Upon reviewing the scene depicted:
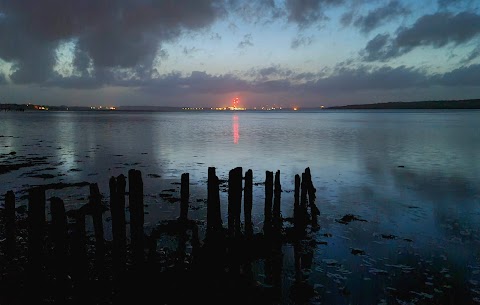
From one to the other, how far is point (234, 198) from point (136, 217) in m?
3.15

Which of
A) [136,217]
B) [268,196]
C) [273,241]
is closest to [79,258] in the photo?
[136,217]

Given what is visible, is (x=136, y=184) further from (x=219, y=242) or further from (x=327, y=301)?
(x=327, y=301)

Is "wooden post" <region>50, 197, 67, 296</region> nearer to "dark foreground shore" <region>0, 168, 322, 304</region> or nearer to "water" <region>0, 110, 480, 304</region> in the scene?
"dark foreground shore" <region>0, 168, 322, 304</region>

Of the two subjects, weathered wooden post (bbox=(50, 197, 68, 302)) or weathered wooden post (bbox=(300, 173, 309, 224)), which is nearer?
weathered wooden post (bbox=(50, 197, 68, 302))

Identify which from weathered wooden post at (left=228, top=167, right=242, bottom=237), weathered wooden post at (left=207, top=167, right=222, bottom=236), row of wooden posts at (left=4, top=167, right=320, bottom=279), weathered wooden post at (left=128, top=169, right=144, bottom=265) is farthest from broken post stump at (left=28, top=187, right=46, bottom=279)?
weathered wooden post at (left=228, top=167, right=242, bottom=237)

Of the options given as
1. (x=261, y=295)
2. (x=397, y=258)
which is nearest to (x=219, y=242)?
(x=261, y=295)

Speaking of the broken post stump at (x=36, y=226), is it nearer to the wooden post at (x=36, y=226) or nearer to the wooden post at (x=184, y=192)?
the wooden post at (x=36, y=226)

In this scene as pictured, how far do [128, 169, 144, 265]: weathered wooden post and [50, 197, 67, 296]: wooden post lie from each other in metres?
1.78

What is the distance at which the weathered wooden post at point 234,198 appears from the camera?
1123 centimetres

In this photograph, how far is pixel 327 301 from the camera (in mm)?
8586

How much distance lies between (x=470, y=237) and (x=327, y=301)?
7499 millimetres

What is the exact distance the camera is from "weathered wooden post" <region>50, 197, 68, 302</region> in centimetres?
899

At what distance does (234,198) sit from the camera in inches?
446

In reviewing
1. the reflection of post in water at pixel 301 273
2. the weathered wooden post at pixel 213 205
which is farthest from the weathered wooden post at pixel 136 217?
the reflection of post in water at pixel 301 273
